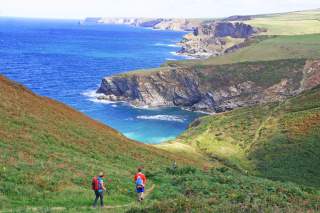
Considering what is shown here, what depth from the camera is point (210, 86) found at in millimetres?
138000

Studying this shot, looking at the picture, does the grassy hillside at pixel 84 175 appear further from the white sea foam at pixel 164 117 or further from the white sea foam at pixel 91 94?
the white sea foam at pixel 91 94

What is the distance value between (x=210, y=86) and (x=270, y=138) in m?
71.5

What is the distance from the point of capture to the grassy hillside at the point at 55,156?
24500mm

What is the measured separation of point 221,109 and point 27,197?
10958cm

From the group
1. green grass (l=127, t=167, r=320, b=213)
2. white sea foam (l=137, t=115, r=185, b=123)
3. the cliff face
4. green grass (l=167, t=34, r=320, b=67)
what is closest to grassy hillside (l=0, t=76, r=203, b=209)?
green grass (l=127, t=167, r=320, b=213)

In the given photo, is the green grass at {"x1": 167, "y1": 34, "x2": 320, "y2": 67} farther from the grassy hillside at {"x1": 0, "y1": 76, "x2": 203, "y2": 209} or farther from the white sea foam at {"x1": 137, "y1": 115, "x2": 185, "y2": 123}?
the grassy hillside at {"x1": 0, "y1": 76, "x2": 203, "y2": 209}

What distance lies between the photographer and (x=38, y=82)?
151875 millimetres

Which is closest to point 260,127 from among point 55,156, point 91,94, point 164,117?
point 164,117

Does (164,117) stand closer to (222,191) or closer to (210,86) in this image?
(210,86)

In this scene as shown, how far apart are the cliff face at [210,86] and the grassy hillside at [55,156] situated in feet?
279

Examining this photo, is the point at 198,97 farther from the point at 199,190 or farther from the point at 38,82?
the point at 199,190

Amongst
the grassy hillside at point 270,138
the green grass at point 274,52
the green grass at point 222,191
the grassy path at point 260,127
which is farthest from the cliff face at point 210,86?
the green grass at point 222,191

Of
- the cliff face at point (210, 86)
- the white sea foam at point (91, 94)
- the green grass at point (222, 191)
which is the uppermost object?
the green grass at point (222, 191)

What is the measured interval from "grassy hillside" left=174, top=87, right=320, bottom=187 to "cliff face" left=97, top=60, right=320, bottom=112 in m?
42.6
